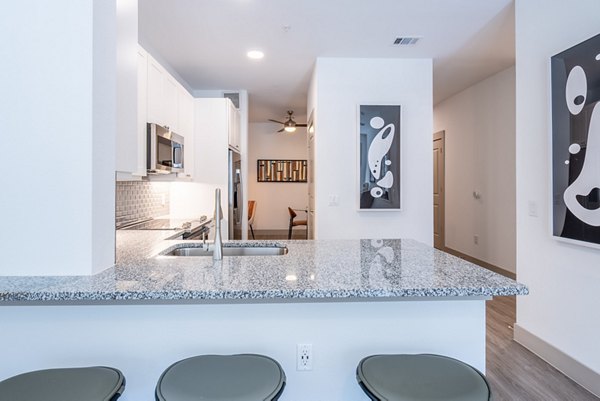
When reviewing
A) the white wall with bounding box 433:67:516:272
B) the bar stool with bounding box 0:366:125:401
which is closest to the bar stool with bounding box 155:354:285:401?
the bar stool with bounding box 0:366:125:401

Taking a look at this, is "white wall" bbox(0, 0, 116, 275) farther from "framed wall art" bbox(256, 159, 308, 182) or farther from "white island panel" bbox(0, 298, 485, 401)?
"framed wall art" bbox(256, 159, 308, 182)

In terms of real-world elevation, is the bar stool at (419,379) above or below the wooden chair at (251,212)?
below

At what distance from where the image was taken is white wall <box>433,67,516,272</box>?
13.8ft

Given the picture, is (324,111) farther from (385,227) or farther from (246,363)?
(246,363)

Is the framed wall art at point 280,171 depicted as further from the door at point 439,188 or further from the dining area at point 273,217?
the door at point 439,188

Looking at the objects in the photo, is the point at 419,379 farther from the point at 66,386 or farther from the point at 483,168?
the point at 483,168

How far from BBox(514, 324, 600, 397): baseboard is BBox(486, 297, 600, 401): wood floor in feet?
0.10

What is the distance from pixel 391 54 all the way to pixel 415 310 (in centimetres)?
314

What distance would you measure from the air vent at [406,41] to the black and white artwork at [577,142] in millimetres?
1397

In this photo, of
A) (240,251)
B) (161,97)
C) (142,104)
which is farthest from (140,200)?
(240,251)

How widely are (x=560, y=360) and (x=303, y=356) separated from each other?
1.95 metres

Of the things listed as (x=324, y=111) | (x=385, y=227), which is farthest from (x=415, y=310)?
(x=324, y=111)

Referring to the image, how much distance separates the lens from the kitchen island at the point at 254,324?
1243 millimetres

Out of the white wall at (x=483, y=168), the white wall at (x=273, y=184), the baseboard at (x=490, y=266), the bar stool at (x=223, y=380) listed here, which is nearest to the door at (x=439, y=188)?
the white wall at (x=483, y=168)
